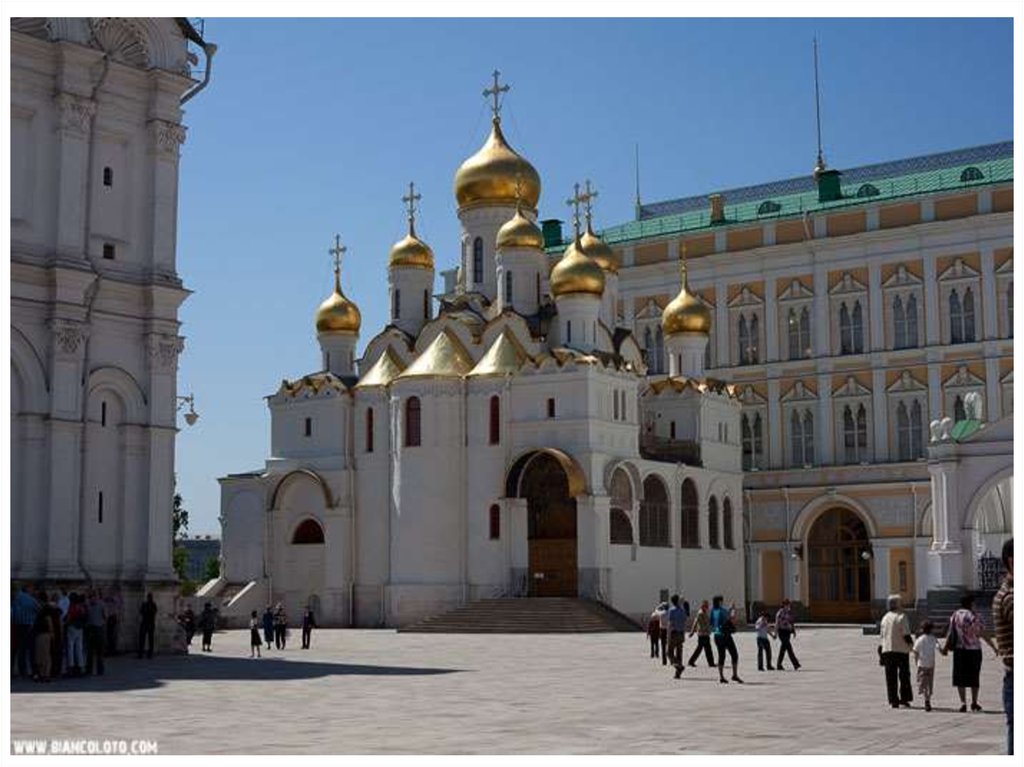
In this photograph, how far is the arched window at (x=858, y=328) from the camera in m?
56.7

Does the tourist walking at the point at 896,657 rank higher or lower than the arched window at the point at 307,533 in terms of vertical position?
lower

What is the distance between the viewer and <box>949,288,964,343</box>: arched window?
5478cm

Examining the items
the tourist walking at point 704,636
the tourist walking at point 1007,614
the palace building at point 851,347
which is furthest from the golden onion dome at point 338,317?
the tourist walking at point 1007,614

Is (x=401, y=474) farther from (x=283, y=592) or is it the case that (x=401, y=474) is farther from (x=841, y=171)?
(x=841, y=171)

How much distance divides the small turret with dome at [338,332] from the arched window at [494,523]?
9066mm

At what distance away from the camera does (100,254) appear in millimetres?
29266

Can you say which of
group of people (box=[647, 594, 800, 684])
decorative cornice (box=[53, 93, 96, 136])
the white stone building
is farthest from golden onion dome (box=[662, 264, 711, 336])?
decorative cornice (box=[53, 93, 96, 136])

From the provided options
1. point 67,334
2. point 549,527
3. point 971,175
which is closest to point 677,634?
point 67,334

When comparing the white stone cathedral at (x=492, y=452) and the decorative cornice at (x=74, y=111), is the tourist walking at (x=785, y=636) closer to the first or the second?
the decorative cornice at (x=74, y=111)

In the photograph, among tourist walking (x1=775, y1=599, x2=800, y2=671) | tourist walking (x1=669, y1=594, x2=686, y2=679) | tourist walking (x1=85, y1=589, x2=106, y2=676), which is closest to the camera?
tourist walking (x1=85, y1=589, x2=106, y2=676)

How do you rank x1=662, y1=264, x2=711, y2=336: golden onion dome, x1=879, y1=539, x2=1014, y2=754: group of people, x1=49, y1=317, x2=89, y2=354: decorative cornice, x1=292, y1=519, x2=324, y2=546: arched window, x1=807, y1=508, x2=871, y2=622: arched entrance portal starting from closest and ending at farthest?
1. x1=879, y1=539, x2=1014, y2=754: group of people
2. x1=49, y1=317, x2=89, y2=354: decorative cornice
3. x1=292, y1=519, x2=324, y2=546: arched window
4. x1=807, y1=508, x2=871, y2=622: arched entrance portal
5. x1=662, y1=264, x2=711, y2=336: golden onion dome

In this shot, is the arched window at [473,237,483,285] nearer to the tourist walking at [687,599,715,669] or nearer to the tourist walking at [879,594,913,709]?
the tourist walking at [687,599,715,669]

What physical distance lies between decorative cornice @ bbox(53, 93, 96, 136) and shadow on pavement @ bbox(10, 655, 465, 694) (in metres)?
9.38

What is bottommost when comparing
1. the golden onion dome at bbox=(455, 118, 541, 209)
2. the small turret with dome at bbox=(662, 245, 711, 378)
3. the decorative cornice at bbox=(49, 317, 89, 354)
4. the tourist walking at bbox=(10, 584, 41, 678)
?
the tourist walking at bbox=(10, 584, 41, 678)
